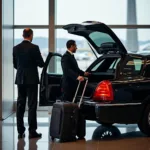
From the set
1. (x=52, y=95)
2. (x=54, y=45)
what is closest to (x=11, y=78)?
(x=54, y=45)

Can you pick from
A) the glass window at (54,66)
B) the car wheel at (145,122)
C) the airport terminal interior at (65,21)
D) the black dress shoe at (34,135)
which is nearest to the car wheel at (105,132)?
the car wheel at (145,122)

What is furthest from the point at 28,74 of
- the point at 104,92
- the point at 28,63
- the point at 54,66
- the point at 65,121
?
the point at 54,66

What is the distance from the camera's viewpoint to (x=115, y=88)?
6.49 meters

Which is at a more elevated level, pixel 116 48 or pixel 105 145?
pixel 116 48

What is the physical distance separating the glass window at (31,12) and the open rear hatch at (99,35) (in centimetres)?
350

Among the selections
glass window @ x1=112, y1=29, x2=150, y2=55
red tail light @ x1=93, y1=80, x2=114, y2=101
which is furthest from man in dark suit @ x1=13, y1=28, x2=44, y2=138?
glass window @ x1=112, y1=29, x2=150, y2=55

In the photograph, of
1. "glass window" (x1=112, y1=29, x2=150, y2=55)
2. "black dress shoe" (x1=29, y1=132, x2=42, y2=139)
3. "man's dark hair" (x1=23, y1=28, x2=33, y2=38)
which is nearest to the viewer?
"man's dark hair" (x1=23, y1=28, x2=33, y2=38)

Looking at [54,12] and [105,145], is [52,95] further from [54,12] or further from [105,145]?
[54,12]

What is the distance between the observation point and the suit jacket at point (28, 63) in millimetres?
6668

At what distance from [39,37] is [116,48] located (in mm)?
4245

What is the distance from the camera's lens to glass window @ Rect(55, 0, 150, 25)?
433 inches

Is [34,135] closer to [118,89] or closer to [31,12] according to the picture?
[118,89]

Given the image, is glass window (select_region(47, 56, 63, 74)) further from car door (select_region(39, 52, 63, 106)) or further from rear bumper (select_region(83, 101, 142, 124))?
rear bumper (select_region(83, 101, 142, 124))

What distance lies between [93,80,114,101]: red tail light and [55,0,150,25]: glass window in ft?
15.7
